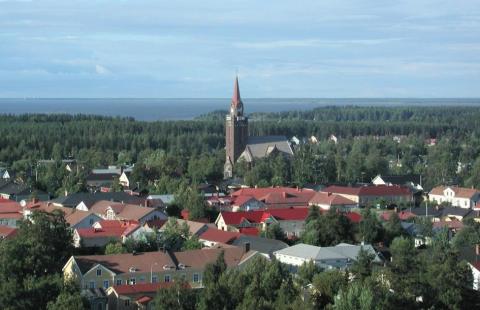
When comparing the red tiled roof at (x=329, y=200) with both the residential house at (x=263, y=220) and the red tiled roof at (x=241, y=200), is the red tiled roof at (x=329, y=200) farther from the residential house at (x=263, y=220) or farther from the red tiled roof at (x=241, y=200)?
the residential house at (x=263, y=220)

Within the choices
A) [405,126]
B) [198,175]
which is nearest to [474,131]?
[405,126]

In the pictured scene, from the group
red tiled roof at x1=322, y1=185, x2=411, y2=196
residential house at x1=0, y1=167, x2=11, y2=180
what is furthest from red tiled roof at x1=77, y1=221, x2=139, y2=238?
residential house at x1=0, y1=167, x2=11, y2=180

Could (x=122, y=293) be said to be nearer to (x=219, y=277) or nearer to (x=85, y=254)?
(x=219, y=277)

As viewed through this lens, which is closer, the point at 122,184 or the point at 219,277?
the point at 219,277

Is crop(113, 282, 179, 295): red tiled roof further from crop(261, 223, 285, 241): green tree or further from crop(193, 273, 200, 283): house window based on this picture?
crop(261, 223, 285, 241): green tree

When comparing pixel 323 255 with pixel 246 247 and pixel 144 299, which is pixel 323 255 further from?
pixel 144 299

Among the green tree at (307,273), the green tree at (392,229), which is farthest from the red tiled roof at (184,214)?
the green tree at (307,273)

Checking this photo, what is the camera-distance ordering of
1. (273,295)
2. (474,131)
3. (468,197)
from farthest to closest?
(474,131) → (468,197) → (273,295)

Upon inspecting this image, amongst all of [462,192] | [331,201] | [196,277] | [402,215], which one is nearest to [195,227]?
[196,277]
